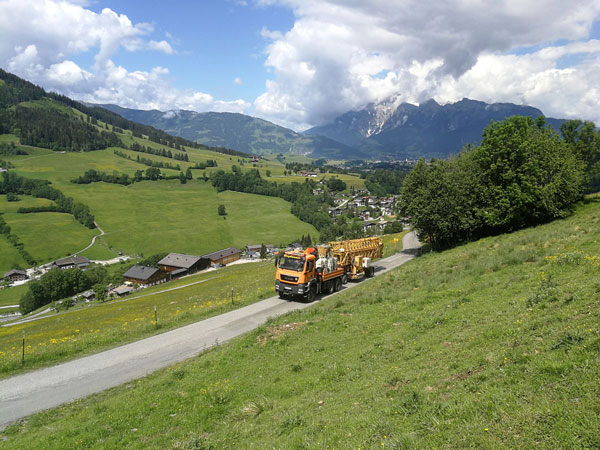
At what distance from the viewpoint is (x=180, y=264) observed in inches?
4904

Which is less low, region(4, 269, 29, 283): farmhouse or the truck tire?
the truck tire

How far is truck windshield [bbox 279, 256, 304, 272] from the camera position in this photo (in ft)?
98.9

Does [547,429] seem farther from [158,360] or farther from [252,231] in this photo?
[252,231]

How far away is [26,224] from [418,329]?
185m

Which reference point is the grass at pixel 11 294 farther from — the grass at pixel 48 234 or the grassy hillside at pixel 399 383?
the grassy hillside at pixel 399 383

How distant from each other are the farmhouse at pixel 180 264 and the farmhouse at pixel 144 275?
4750mm

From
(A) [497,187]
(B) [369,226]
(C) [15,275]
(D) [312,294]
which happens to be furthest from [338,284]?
(B) [369,226]

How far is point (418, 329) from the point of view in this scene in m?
14.4

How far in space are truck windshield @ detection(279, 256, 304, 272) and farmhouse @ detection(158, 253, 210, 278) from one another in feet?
324

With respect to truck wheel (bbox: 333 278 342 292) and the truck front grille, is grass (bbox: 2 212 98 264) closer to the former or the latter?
the truck front grille

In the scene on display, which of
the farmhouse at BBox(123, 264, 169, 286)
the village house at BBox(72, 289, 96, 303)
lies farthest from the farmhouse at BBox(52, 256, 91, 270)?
the village house at BBox(72, 289, 96, 303)

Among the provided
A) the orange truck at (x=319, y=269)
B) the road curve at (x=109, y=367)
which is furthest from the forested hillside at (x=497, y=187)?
the road curve at (x=109, y=367)

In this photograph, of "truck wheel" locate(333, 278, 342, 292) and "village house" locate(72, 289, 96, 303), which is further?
"village house" locate(72, 289, 96, 303)

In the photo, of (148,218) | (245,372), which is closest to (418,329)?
(245,372)
